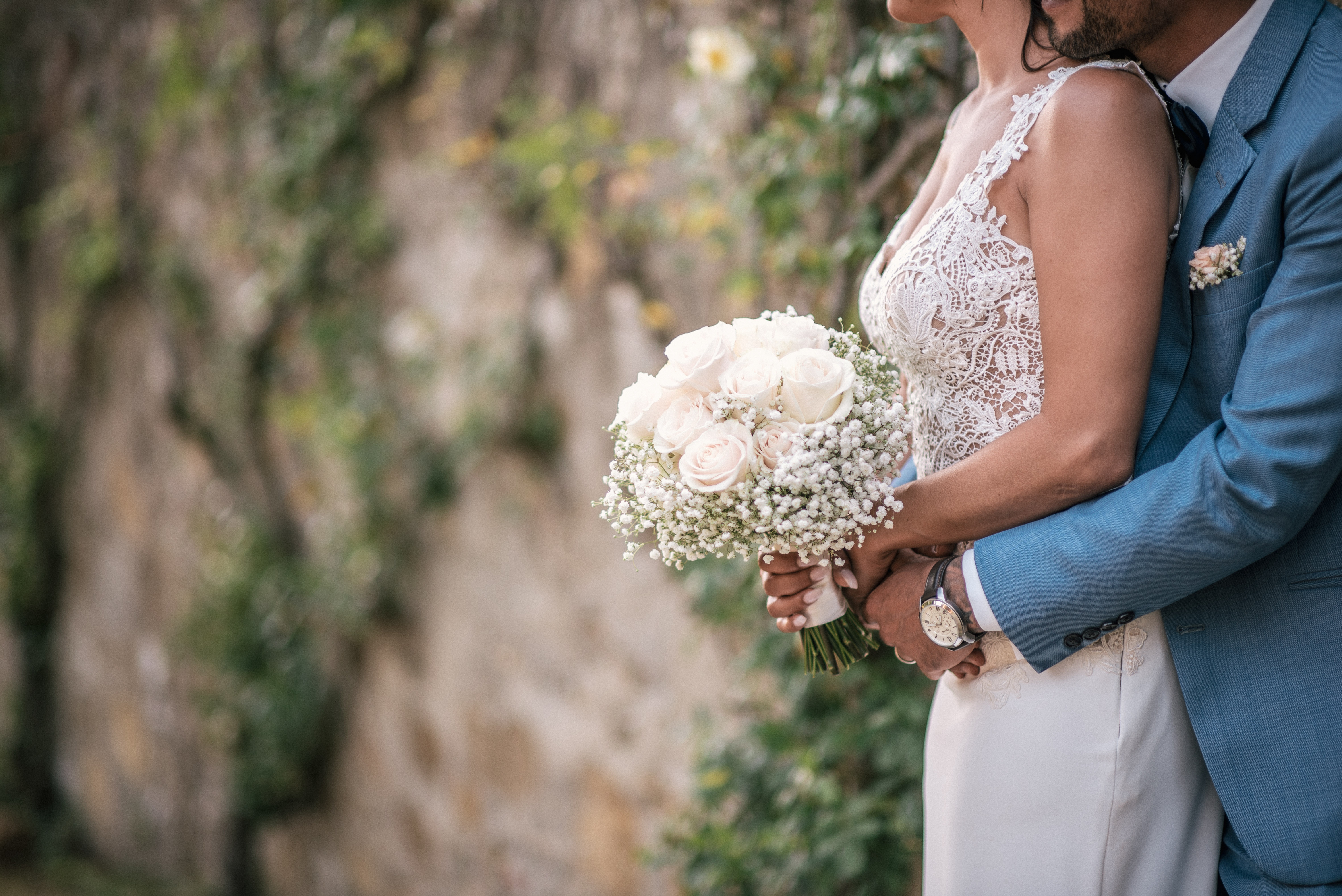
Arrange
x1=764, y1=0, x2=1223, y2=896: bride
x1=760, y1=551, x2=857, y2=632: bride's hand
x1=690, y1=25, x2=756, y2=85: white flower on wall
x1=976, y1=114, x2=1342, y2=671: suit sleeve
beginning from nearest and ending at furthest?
x1=976, y1=114, x2=1342, y2=671: suit sleeve
x1=764, y1=0, x2=1223, y2=896: bride
x1=760, y1=551, x2=857, y2=632: bride's hand
x1=690, y1=25, x2=756, y2=85: white flower on wall

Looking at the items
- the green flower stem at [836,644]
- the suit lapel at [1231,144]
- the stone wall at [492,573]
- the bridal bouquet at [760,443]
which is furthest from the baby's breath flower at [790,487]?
the stone wall at [492,573]

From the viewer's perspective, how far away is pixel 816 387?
47.0 inches

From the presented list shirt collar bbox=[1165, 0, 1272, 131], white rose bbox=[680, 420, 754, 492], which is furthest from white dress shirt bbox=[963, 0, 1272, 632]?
white rose bbox=[680, 420, 754, 492]

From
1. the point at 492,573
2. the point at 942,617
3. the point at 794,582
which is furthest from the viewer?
the point at 492,573

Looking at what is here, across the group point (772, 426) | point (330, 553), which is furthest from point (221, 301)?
point (772, 426)

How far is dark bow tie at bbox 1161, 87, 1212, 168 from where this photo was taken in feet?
3.83

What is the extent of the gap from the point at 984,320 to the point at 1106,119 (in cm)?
27

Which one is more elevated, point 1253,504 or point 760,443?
point 760,443

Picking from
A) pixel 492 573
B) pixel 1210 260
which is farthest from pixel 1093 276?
pixel 492 573

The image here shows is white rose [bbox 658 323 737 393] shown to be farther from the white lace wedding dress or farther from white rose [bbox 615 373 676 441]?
the white lace wedding dress

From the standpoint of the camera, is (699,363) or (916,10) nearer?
(699,363)

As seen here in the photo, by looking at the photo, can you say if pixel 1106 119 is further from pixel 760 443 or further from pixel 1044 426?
pixel 760 443

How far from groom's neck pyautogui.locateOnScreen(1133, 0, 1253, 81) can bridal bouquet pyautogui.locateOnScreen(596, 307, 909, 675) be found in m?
0.51

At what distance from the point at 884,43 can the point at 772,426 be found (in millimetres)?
1192
